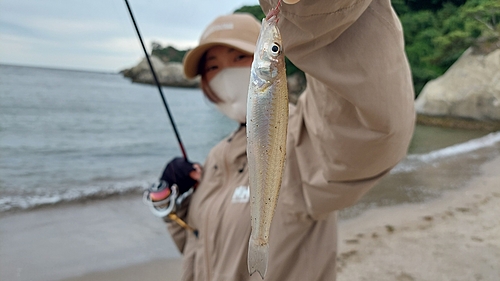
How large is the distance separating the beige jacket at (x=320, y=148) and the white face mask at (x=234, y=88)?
0.13 meters

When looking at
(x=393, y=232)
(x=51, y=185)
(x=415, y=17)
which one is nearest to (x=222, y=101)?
(x=393, y=232)

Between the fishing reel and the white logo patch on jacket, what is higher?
the white logo patch on jacket

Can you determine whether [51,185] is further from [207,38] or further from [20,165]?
[207,38]

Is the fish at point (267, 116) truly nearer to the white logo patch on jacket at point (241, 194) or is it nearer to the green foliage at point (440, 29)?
the white logo patch on jacket at point (241, 194)

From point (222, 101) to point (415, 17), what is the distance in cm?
2796

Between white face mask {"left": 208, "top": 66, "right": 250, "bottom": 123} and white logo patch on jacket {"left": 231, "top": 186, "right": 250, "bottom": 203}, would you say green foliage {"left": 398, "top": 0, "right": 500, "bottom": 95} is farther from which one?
white logo patch on jacket {"left": 231, "top": 186, "right": 250, "bottom": 203}

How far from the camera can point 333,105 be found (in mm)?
1301

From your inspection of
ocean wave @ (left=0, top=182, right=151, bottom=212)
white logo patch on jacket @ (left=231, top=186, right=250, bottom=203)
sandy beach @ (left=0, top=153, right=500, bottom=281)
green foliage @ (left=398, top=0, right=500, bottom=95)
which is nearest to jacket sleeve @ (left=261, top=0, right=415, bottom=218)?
white logo patch on jacket @ (left=231, top=186, right=250, bottom=203)

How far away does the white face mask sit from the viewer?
2021 millimetres

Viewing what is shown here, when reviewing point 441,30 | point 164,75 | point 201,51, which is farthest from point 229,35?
point 164,75

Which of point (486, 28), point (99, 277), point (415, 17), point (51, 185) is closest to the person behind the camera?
point (99, 277)

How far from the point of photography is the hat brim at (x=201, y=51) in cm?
188

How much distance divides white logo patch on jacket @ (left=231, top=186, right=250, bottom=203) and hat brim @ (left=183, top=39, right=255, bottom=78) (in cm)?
69

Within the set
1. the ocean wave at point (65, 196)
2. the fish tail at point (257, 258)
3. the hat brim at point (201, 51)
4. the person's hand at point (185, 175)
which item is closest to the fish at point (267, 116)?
the fish tail at point (257, 258)
